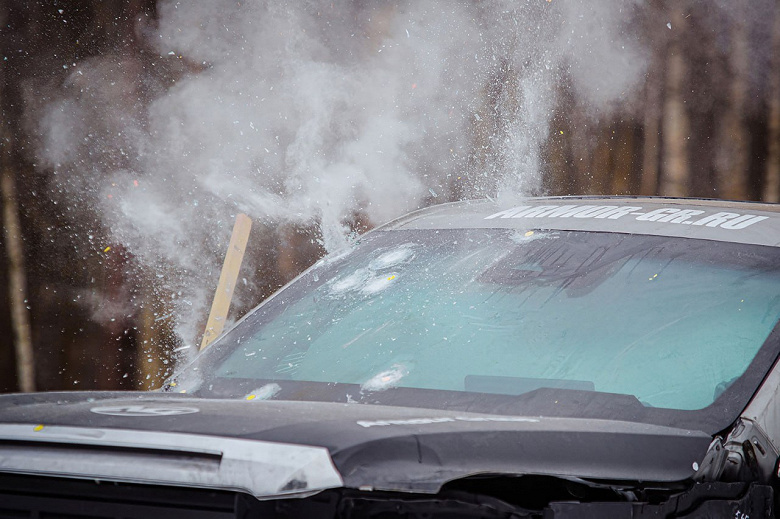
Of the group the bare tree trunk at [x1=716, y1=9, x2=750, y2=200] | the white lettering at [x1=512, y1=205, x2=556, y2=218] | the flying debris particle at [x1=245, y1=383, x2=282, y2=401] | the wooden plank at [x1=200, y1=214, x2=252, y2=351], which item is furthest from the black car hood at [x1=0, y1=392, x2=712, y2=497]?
the bare tree trunk at [x1=716, y1=9, x2=750, y2=200]

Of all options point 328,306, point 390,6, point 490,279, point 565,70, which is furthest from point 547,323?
point 565,70

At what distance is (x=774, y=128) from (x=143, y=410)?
8.63 metres

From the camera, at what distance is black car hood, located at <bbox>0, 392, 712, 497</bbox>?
98 centimetres

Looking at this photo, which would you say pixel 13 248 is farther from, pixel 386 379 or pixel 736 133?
pixel 736 133

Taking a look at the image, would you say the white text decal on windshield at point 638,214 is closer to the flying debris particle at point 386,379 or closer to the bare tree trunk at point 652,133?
the flying debris particle at point 386,379

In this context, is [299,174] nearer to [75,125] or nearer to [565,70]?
[75,125]

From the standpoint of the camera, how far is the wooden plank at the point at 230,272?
199 inches

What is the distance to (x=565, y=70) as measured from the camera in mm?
6676

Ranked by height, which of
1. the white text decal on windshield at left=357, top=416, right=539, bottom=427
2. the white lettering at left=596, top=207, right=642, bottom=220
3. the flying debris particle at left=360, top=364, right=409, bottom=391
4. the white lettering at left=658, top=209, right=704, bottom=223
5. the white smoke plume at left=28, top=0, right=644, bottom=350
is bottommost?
the flying debris particle at left=360, top=364, right=409, bottom=391

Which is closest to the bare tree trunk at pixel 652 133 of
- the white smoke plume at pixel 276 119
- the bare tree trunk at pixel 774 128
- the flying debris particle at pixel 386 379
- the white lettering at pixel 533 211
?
the bare tree trunk at pixel 774 128

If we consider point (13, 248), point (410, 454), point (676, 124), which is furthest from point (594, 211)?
point (676, 124)

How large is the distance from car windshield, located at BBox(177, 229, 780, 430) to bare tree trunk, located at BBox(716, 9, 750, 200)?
676 cm

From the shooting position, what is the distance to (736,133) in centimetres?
840

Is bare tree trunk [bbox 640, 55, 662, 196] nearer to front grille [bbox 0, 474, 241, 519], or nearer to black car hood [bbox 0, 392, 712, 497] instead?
black car hood [bbox 0, 392, 712, 497]
